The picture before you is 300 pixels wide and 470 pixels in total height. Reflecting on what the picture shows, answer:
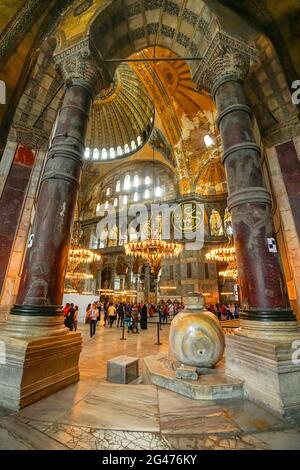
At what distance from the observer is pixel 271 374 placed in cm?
226

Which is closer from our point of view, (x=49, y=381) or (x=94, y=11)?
(x=49, y=381)

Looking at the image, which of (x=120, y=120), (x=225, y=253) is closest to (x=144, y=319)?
(x=225, y=253)

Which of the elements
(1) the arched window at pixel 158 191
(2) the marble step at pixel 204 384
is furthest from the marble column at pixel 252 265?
(1) the arched window at pixel 158 191

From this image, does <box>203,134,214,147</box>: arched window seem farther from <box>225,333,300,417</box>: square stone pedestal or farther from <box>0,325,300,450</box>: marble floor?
<box>0,325,300,450</box>: marble floor

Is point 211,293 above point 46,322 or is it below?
above

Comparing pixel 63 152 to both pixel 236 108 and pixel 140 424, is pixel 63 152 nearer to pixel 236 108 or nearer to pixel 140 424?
pixel 236 108

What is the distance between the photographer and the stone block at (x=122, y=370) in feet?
11.8

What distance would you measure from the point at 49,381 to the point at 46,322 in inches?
26.8

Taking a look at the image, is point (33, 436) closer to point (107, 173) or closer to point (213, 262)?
point (213, 262)

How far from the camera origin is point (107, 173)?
26531mm

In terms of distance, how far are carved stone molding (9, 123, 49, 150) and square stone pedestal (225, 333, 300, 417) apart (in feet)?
20.9

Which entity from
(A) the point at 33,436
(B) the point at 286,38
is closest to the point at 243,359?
(A) the point at 33,436

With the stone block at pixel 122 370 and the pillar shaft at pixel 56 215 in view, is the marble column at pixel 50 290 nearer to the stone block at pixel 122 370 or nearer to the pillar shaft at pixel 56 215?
the pillar shaft at pixel 56 215

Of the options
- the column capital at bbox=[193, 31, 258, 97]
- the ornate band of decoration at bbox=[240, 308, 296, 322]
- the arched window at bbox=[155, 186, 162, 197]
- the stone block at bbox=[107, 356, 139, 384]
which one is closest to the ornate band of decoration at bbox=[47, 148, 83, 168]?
the column capital at bbox=[193, 31, 258, 97]
